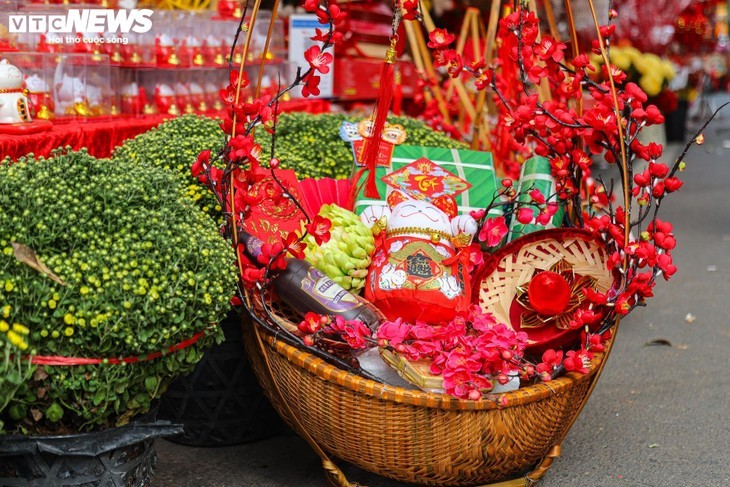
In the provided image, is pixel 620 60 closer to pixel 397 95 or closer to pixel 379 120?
A: pixel 397 95

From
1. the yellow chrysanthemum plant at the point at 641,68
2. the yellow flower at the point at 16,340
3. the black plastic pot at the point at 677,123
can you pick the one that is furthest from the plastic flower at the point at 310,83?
the black plastic pot at the point at 677,123

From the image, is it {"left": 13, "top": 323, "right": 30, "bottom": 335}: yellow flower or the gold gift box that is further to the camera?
the gold gift box

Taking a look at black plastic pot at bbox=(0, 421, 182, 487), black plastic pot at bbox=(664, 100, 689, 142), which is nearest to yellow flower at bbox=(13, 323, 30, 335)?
black plastic pot at bbox=(0, 421, 182, 487)

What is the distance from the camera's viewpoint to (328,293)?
2.41 m

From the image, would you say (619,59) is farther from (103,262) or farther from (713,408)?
(103,262)

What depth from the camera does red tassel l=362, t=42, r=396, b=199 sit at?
8.98ft

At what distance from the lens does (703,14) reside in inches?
496

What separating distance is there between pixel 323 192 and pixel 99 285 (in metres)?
1.23

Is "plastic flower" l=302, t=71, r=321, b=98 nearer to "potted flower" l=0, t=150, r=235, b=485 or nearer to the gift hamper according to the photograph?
the gift hamper

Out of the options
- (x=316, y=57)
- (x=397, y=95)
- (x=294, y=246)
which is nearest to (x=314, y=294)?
(x=294, y=246)

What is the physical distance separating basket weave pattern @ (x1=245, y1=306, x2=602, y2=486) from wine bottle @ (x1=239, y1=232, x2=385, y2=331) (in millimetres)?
145

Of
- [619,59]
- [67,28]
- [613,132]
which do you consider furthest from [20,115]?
[619,59]

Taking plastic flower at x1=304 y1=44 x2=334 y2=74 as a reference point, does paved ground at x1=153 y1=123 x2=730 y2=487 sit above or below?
below

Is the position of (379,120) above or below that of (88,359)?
above
